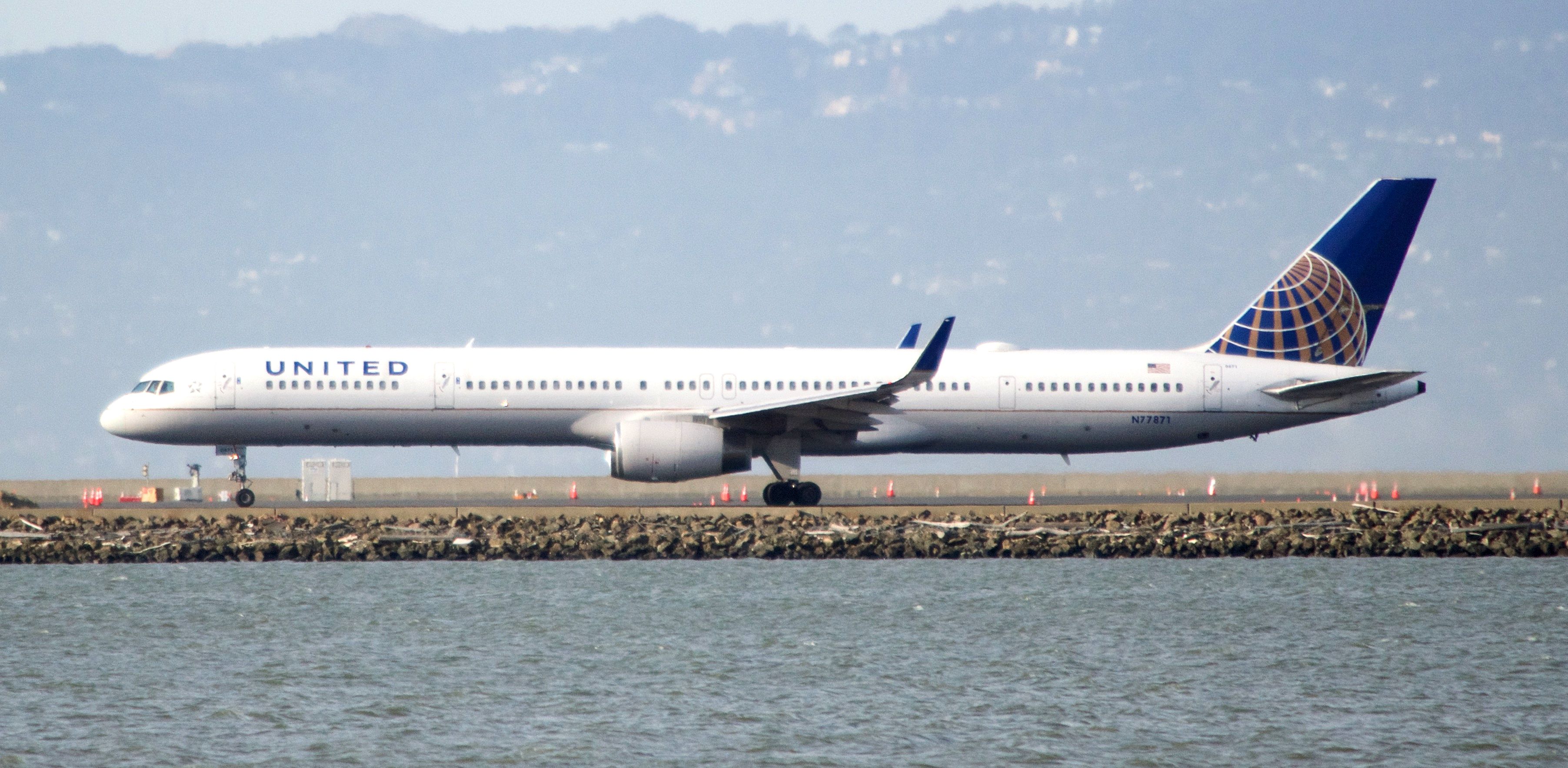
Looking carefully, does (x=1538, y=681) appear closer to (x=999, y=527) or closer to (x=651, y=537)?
(x=999, y=527)

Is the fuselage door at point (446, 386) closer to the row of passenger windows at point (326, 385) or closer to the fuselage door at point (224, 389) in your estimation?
the row of passenger windows at point (326, 385)

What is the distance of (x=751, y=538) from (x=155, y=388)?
43.6 feet

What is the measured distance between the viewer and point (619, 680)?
18531mm

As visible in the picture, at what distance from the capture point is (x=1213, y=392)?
35.0 metres

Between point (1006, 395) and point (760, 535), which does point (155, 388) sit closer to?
point (760, 535)

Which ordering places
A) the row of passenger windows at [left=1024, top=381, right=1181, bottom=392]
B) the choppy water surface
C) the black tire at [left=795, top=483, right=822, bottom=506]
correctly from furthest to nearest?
the row of passenger windows at [left=1024, top=381, right=1181, bottom=392] → the black tire at [left=795, top=483, right=822, bottom=506] → the choppy water surface

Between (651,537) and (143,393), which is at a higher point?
(143,393)

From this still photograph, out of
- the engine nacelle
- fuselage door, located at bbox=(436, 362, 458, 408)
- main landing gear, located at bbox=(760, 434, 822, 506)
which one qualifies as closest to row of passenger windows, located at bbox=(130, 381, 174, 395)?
fuselage door, located at bbox=(436, 362, 458, 408)

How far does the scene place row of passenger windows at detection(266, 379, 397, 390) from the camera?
1281 inches

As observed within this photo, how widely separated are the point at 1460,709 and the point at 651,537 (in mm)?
16374

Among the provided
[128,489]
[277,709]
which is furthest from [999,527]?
[128,489]

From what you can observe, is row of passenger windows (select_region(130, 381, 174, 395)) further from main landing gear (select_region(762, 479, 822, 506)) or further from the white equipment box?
main landing gear (select_region(762, 479, 822, 506))

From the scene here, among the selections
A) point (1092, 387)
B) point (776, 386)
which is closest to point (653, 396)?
point (776, 386)

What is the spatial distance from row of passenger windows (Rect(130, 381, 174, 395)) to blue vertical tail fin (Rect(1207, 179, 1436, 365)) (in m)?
22.8
